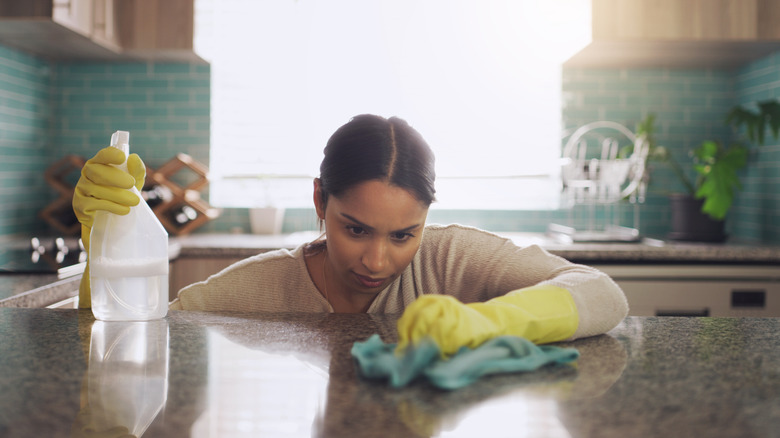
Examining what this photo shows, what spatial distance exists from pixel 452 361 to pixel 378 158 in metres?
0.62

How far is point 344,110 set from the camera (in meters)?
3.31

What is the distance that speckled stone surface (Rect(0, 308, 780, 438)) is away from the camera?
0.58m

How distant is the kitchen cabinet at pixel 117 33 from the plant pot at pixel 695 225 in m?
2.23

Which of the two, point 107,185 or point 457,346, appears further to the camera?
point 107,185

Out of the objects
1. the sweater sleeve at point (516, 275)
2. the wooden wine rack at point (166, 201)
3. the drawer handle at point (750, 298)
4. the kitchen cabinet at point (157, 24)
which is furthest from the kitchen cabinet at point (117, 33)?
the drawer handle at point (750, 298)

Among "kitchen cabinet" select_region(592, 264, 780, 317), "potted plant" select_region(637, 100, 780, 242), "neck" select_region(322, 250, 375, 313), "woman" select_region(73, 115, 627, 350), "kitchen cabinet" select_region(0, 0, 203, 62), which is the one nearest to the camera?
"woman" select_region(73, 115, 627, 350)

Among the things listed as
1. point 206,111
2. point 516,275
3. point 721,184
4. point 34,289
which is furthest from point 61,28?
point 721,184

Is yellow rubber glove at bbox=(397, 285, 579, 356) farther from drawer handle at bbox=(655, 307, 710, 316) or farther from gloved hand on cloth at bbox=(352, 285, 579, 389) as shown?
drawer handle at bbox=(655, 307, 710, 316)

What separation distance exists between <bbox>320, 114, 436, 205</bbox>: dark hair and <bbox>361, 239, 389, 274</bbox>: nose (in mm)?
117

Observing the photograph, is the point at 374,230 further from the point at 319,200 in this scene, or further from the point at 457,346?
the point at 457,346

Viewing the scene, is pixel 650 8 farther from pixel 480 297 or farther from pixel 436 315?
pixel 436 315

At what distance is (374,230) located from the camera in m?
1.22

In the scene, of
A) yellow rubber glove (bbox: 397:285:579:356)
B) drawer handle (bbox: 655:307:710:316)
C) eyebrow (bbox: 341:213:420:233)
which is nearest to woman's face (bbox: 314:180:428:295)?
eyebrow (bbox: 341:213:420:233)

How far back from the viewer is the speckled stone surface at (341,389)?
1.92 feet
